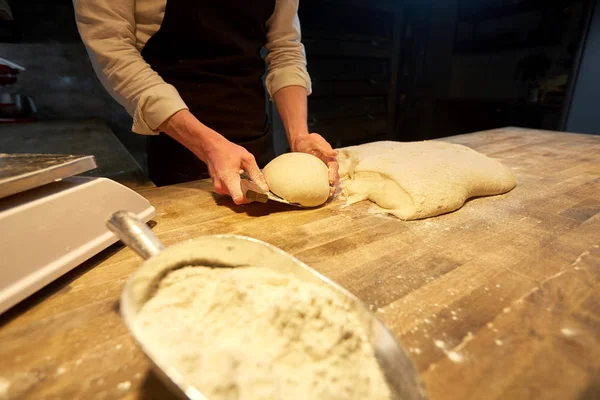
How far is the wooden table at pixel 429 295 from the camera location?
1.41 ft

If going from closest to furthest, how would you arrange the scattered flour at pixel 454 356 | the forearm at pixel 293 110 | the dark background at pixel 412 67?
1. the scattered flour at pixel 454 356
2. the forearm at pixel 293 110
3. the dark background at pixel 412 67

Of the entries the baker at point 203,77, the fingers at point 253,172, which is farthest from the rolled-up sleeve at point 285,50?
the fingers at point 253,172

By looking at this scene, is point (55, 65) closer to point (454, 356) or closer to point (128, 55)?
point (128, 55)

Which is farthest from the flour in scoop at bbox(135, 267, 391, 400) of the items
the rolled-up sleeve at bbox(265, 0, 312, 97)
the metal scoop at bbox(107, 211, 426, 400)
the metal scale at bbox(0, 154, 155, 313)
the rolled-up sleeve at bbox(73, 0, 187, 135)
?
the rolled-up sleeve at bbox(265, 0, 312, 97)

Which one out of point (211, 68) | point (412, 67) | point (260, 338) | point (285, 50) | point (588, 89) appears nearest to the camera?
point (260, 338)

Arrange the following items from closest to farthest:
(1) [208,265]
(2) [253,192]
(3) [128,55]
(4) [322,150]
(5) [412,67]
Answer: (1) [208,265]
(2) [253,192]
(3) [128,55]
(4) [322,150]
(5) [412,67]

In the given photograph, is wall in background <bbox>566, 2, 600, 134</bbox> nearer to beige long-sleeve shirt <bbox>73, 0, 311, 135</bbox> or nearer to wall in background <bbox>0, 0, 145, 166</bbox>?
beige long-sleeve shirt <bbox>73, 0, 311, 135</bbox>

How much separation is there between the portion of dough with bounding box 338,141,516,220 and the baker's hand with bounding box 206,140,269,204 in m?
0.31

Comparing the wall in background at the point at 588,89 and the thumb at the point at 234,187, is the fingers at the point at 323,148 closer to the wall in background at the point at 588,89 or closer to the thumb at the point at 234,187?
the thumb at the point at 234,187

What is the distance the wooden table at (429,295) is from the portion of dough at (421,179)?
0.05 m

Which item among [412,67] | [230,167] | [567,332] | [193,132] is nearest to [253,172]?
[230,167]

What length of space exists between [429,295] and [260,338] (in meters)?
0.32

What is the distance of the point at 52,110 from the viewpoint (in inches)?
92.1

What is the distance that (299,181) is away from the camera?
0.92 meters
